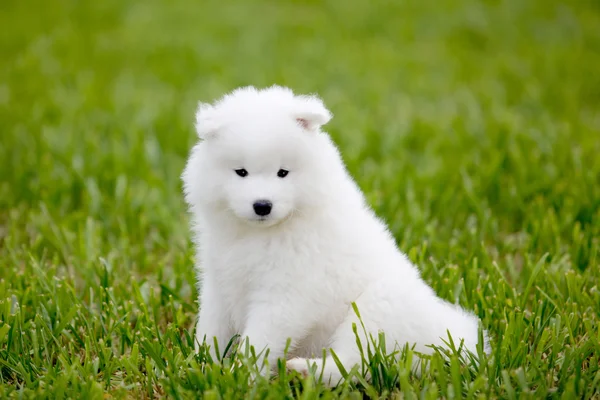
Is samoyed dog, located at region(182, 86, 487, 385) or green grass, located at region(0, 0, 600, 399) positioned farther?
green grass, located at region(0, 0, 600, 399)

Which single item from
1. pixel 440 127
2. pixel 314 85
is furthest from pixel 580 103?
pixel 314 85

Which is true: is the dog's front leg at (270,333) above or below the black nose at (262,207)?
below

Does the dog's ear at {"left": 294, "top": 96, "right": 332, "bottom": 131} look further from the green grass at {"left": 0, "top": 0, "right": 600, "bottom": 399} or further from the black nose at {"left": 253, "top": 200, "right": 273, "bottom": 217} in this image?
the green grass at {"left": 0, "top": 0, "right": 600, "bottom": 399}

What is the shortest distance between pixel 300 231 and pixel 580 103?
5323mm

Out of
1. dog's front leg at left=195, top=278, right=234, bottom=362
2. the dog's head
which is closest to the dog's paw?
dog's front leg at left=195, top=278, right=234, bottom=362

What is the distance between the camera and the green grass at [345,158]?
3.10 metres

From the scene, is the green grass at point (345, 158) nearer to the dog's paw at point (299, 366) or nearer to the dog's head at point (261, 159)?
the dog's paw at point (299, 366)

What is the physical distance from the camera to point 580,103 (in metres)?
7.35

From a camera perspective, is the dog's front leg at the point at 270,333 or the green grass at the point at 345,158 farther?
the green grass at the point at 345,158

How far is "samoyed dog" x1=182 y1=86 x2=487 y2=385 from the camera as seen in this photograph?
280cm

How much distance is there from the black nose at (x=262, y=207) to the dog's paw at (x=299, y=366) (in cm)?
58

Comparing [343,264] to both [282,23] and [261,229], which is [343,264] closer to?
[261,229]

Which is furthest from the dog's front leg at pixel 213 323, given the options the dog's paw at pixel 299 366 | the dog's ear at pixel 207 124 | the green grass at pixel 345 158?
the dog's ear at pixel 207 124

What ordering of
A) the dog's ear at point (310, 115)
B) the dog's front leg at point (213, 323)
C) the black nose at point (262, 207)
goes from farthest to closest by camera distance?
the dog's front leg at point (213, 323) → the dog's ear at point (310, 115) → the black nose at point (262, 207)
